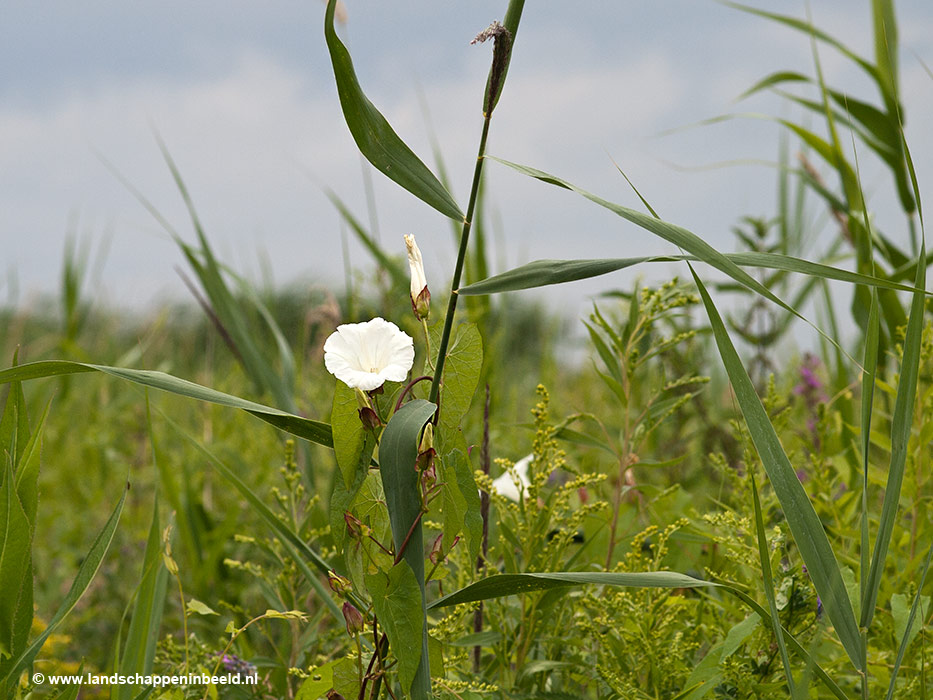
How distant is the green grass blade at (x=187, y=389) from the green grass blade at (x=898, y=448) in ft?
1.34

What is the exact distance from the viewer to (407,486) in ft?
1.65

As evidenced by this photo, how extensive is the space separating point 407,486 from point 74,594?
0.37 metres

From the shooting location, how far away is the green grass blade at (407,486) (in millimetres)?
489

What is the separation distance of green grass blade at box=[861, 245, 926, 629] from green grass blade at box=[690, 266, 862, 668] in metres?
0.03

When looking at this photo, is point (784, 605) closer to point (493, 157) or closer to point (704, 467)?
point (493, 157)

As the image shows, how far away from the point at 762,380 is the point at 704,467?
9.1 inches

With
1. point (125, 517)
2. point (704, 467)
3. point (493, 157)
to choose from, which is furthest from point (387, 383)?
point (125, 517)

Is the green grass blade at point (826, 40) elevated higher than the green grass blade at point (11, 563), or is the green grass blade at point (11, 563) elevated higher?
the green grass blade at point (826, 40)

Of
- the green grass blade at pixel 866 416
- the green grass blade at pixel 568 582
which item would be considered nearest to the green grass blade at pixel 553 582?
the green grass blade at pixel 568 582

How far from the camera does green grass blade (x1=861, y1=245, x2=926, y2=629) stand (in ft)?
1.96

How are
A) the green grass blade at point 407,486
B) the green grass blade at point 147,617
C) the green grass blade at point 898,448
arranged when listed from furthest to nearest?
the green grass blade at point 147,617
the green grass blade at point 898,448
the green grass blade at point 407,486

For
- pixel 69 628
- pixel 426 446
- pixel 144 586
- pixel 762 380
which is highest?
pixel 762 380

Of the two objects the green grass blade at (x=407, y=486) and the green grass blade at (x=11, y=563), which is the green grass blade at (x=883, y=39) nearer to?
the green grass blade at (x=407, y=486)

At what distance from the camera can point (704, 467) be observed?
1828mm
